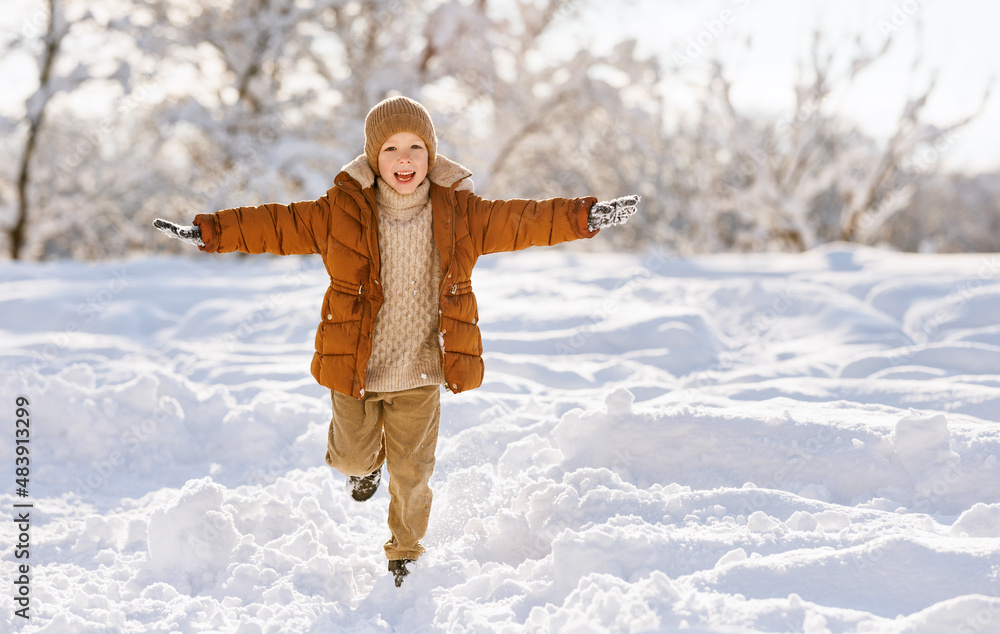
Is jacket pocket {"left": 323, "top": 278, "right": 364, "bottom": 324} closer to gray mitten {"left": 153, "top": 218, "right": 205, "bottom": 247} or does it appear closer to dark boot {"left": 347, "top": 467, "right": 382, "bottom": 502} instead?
gray mitten {"left": 153, "top": 218, "right": 205, "bottom": 247}

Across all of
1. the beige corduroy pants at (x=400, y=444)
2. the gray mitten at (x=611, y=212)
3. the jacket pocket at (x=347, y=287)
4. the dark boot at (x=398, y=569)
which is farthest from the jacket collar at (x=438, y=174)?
the dark boot at (x=398, y=569)

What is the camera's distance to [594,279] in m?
6.93

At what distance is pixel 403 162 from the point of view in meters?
2.33

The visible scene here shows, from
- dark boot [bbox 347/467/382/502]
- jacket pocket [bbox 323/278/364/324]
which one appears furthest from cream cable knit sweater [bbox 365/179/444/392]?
dark boot [bbox 347/467/382/502]

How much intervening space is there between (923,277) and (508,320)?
11.2 ft

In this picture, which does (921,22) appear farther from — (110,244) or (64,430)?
(110,244)

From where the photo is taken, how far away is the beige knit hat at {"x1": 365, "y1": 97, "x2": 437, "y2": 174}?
234 cm

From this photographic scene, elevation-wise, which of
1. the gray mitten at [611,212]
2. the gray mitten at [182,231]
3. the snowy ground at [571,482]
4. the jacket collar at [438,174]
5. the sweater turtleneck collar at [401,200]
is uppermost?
the jacket collar at [438,174]

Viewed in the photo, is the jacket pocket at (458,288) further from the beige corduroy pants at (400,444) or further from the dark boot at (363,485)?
the dark boot at (363,485)

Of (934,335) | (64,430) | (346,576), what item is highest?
(934,335)

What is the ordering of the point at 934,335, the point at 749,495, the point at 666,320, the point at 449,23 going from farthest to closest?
the point at 449,23 < the point at 666,320 < the point at 934,335 < the point at 749,495

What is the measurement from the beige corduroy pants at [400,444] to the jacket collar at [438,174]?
681mm

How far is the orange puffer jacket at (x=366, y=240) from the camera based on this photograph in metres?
2.34

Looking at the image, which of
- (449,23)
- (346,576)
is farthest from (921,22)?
(346,576)
